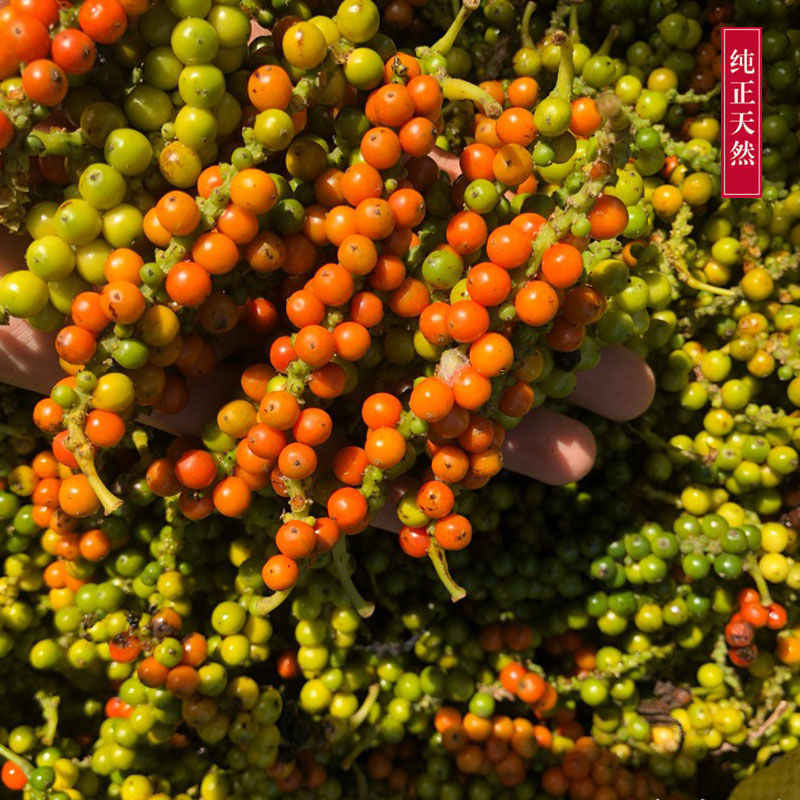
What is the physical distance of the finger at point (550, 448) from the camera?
11.9ft

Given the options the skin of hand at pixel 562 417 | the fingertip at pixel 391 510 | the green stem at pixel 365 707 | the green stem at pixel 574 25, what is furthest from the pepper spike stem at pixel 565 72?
the green stem at pixel 365 707

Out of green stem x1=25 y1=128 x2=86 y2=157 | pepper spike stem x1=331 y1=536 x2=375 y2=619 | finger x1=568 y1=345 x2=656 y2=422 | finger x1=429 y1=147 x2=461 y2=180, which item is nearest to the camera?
green stem x1=25 y1=128 x2=86 y2=157

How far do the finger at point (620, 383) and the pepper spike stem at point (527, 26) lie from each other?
1462 mm

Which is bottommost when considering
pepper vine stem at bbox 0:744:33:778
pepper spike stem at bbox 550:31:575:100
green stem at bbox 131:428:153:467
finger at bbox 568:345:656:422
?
pepper vine stem at bbox 0:744:33:778

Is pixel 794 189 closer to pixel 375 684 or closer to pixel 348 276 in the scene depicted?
pixel 348 276

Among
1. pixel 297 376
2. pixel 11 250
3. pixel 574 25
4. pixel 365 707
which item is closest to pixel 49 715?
pixel 365 707

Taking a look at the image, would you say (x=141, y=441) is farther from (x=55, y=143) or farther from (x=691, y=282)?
(x=691, y=282)

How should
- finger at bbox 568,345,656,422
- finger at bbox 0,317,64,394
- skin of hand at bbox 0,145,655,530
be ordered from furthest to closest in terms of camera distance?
finger at bbox 568,345,656,422 → skin of hand at bbox 0,145,655,530 → finger at bbox 0,317,64,394

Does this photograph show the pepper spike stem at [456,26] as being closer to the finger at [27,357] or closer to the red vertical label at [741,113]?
the red vertical label at [741,113]

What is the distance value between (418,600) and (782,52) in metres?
3.23

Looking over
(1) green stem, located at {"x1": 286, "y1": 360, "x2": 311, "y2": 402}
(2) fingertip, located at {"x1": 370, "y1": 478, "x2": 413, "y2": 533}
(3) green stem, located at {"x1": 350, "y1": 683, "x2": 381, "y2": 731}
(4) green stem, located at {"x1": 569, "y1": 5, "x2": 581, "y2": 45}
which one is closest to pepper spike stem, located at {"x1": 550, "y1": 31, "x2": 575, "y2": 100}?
(4) green stem, located at {"x1": 569, "y1": 5, "x2": 581, "y2": 45}

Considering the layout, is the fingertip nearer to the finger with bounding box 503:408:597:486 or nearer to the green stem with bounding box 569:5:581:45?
the finger with bounding box 503:408:597:486

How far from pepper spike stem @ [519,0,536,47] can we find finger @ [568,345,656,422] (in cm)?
146

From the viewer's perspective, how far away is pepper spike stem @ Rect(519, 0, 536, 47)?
3.41 meters
